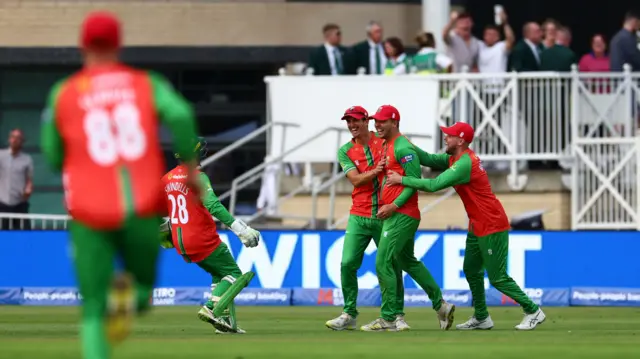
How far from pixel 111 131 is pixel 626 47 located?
17.1 meters

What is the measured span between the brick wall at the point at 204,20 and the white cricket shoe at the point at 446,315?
13884 millimetres

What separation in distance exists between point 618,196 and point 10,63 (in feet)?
39.6

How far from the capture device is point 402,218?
53.3ft

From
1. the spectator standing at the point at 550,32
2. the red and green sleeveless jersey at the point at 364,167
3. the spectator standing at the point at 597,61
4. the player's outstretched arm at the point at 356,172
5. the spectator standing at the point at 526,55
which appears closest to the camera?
the player's outstretched arm at the point at 356,172

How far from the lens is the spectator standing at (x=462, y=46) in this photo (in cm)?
2541

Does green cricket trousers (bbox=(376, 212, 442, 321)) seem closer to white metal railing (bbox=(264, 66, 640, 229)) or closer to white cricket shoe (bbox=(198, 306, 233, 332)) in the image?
white cricket shoe (bbox=(198, 306, 233, 332))

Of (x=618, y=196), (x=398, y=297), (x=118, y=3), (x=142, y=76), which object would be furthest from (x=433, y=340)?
(x=118, y=3)

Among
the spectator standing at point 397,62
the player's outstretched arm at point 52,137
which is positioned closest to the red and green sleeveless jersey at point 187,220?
the player's outstretched arm at point 52,137

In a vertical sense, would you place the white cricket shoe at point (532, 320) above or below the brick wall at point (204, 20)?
below

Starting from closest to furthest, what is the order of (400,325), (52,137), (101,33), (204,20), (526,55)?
(101,33)
(52,137)
(400,325)
(526,55)
(204,20)

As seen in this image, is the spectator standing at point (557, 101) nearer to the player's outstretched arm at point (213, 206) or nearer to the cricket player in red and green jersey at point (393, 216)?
the cricket player in red and green jersey at point (393, 216)

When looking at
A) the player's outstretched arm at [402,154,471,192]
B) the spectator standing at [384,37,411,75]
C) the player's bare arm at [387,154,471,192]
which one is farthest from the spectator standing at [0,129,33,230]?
the player's outstretched arm at [402,154,471,192]

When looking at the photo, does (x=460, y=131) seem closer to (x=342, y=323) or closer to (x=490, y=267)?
(x=490, y=267)

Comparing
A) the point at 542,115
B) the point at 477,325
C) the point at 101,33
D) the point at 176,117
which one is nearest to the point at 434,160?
the point at 477,325
